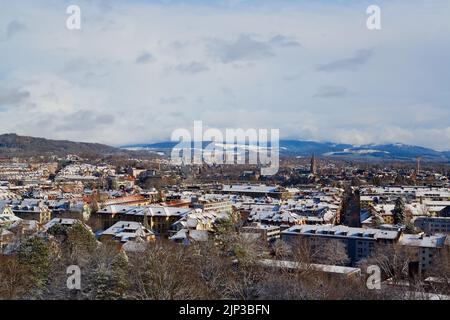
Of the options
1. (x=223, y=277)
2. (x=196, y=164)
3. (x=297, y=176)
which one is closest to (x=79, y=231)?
(x=223, y=277)

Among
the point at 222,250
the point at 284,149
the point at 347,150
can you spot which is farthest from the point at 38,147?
the point at 222,250

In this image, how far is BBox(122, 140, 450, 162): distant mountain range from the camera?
5098 inches

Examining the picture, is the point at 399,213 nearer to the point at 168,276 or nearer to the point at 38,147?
the point at 168,276

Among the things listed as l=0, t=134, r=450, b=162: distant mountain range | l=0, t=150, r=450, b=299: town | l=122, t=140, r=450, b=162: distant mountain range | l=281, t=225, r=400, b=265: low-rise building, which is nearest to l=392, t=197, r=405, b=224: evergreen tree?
l=0, t=150, r=450, b=299: town

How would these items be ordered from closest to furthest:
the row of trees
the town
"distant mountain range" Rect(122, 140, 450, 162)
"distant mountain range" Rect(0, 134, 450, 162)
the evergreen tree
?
1. the row of trees
2. the town
3. the evergreen tree
4. "distant mountain range" Rect(0, 134, 450, 162)
5. "distant mountain range" Rect(122, 140, 450, 162)

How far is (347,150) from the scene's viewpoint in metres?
142

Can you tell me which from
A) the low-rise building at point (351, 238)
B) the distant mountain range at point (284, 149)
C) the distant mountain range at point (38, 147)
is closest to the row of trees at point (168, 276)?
the low-rise building at point (351, 238)

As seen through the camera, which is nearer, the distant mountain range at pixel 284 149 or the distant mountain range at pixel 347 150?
the distant mountain range at pixel 284 149

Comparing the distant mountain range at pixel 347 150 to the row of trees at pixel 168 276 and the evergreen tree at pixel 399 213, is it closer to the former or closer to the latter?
the evergreen tree at pixel 399 213

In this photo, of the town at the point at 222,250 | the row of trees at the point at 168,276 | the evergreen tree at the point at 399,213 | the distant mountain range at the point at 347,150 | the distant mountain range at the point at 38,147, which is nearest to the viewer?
the row of trees at the point at 168,276

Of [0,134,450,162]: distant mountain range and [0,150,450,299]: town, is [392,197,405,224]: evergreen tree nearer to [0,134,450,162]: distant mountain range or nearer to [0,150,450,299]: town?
[0,150,450,299]: town

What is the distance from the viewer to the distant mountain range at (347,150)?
129500 millimetres
